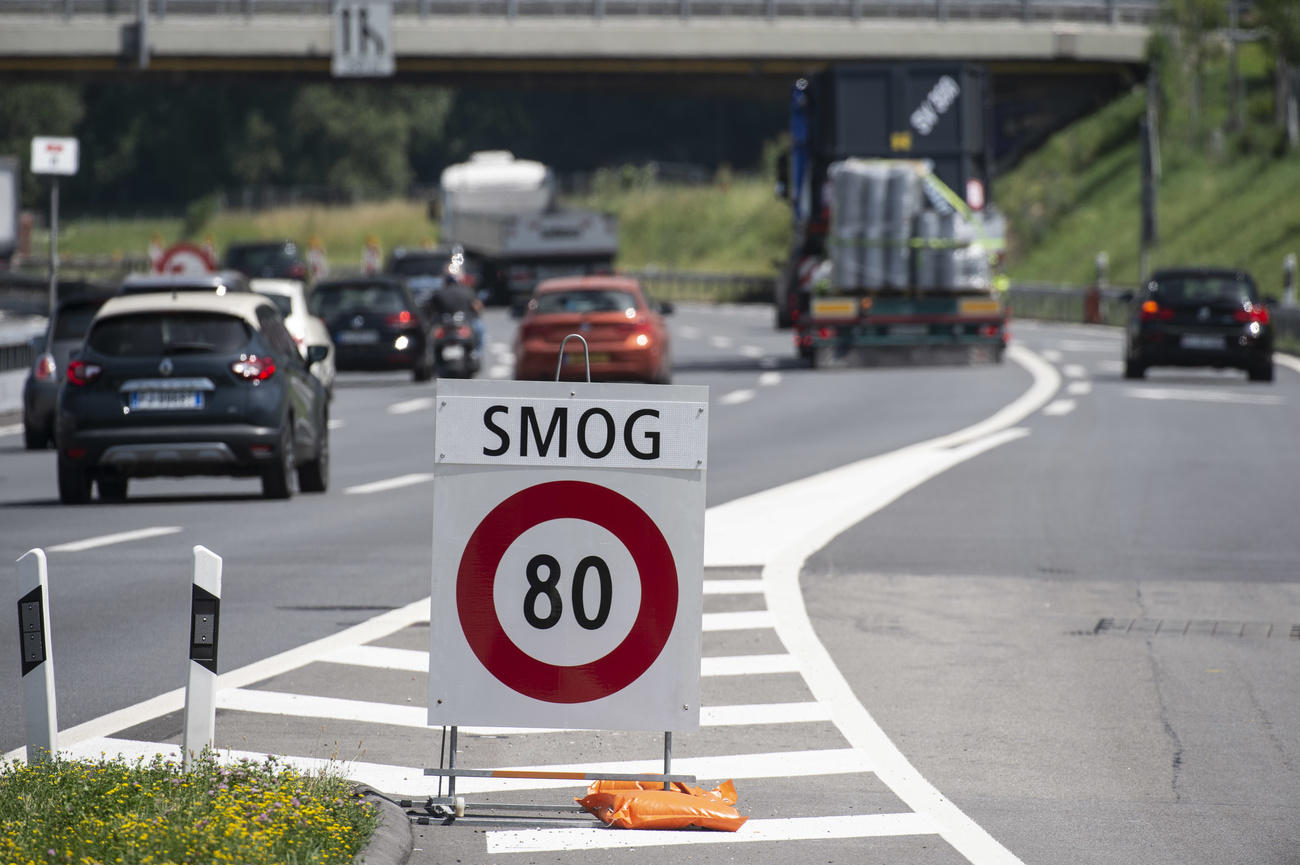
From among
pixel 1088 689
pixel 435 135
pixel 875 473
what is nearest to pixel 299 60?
pixel 875 473

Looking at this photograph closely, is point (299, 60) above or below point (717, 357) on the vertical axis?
above

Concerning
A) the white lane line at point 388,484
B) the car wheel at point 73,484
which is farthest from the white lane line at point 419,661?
the white lane line at point 388,484

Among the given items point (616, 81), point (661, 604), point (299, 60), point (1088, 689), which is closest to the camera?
point (661, 604)

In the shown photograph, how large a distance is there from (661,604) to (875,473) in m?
12.8

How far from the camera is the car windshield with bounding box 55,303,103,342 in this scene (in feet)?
76.5

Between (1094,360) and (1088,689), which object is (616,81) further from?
(1088,689)

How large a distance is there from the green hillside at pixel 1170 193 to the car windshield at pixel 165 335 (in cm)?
3416

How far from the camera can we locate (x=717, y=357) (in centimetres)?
4141

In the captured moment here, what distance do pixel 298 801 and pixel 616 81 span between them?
63459mm

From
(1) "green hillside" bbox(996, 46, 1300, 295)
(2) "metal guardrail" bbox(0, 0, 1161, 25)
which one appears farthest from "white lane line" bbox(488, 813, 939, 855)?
(2) "metal guardrail" bbox(0, 0, 1161, 25)

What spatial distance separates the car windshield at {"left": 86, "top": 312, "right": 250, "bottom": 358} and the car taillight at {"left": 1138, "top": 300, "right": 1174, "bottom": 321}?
1720 cm

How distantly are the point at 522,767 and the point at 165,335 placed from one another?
33.1 ft

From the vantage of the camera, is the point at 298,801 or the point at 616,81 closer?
the point at 298,801

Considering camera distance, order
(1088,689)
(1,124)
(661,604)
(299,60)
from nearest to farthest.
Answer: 1. (661,604)
2. (1088,689)
3. (299,60)
4. (1,124)
